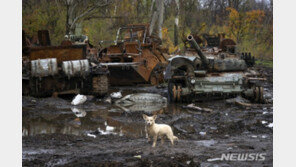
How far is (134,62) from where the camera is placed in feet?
44.7

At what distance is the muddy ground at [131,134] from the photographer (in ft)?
15.8

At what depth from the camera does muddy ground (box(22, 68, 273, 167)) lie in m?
4.80

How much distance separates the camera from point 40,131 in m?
6.87

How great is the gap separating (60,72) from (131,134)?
4.20 metres

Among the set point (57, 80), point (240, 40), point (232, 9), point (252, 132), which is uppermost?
point (232, 9)

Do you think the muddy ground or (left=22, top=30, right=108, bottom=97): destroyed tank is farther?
(left=22, top=30, right=108, bottom=97): destroyed tank

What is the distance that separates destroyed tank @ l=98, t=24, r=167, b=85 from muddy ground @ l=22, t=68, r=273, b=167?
10.8 ft

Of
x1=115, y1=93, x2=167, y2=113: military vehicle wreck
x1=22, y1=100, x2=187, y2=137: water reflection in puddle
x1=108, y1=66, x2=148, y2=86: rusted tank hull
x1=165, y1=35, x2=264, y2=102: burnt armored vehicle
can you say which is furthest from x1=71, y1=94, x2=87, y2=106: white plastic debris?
x1=108, y1=66, x2=148, y2=86: rusted tank hull

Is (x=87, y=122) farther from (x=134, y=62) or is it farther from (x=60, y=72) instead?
(x=134, y=62)

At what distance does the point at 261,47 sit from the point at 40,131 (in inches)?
710

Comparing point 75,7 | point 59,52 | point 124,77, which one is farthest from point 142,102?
point 75,7

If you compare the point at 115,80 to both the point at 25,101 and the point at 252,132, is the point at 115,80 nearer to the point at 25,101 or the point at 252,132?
the point at 25,101

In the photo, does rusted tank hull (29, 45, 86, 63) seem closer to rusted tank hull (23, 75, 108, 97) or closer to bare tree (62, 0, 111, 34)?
rusted tank hull (23, 75, 108, 97)

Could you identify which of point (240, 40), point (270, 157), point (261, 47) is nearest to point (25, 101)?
point (270, 157)
